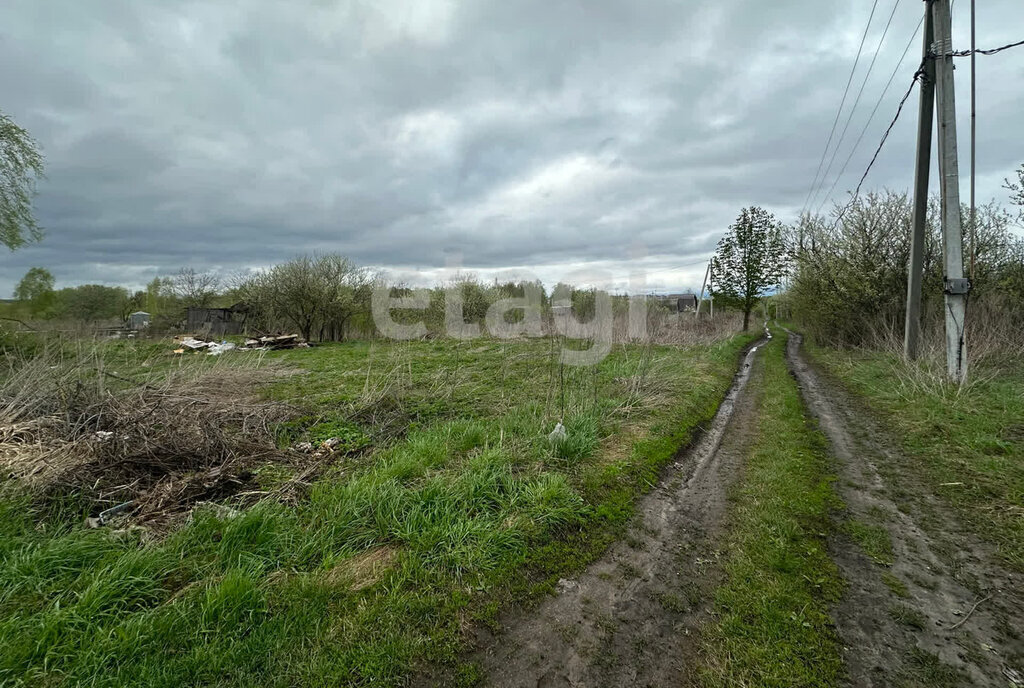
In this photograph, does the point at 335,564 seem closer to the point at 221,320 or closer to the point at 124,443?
the point at 124,443

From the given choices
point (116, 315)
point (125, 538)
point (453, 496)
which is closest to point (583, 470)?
point (453, 496)

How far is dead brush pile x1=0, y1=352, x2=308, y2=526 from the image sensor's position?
123 inches

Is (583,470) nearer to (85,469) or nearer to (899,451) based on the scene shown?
(899,451)

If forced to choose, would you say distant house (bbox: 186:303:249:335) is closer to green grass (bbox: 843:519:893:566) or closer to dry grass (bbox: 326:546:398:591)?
dry grass (bbox: 326:546:398:591)

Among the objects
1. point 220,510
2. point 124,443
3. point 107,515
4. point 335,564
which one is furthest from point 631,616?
point 124,443

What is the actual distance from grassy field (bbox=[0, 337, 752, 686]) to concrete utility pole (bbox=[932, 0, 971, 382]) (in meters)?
6.22

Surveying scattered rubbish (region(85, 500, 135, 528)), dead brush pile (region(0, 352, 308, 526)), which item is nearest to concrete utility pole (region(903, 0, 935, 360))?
dead brush pile (region(0, 352, 308, 526))

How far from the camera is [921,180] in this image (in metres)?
8.54

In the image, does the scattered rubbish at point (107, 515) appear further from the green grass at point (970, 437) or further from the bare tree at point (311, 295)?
the bare tree at point (311, 295)

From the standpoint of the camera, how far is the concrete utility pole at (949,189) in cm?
691

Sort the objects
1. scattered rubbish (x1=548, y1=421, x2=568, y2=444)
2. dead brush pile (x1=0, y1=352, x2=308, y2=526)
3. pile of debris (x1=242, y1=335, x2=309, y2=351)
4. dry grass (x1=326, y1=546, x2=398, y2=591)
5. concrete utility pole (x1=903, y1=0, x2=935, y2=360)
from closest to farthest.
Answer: dry grass (x1=326, y1=546, x2=398, y2=591) < dead brush pile (x1=0, y1=352, x2=308, y2=526) < scattered rubbish (x1=548, y1=421, x2=568, y2=444) < concrete utility pole (x1=903, y1=0, x2=935, y2=360) < pile of debris (x1=242, y1=335, x2=309, y2=351)

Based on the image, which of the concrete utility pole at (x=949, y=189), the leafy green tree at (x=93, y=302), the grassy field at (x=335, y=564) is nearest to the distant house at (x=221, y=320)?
the leafy green tree at (x=93, y=302)

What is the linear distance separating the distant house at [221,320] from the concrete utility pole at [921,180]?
27935 mm

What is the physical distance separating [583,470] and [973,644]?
269cm
